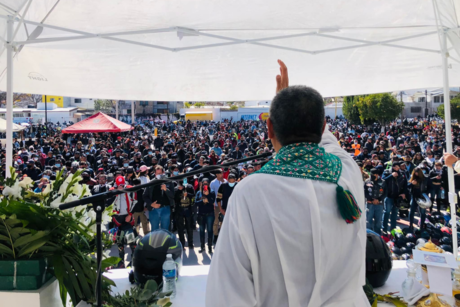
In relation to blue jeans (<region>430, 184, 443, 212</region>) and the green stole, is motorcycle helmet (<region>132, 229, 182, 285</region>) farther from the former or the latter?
blue jeans (<region>430, 184, 443, 212</region>)

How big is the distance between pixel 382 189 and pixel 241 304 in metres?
7.86

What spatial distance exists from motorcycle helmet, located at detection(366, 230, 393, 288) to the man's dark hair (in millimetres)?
1582

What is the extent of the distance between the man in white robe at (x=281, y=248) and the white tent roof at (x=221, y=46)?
3.48m

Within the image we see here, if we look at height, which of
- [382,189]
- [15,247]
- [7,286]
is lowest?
[382,189]

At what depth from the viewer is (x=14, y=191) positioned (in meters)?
2.16

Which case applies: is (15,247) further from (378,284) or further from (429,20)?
(429,20)

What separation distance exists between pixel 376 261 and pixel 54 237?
6.48ft

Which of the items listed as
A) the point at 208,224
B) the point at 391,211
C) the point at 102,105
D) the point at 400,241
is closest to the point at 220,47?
the point at 208,224

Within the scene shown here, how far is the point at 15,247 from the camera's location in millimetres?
2018

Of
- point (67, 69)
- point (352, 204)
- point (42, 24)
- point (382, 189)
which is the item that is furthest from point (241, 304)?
point (382, 189)

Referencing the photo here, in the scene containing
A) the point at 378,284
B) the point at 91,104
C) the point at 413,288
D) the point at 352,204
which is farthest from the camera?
the point at 91,104

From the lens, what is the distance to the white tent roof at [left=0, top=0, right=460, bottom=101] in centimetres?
420

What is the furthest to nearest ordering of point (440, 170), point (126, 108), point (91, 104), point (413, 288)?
point (126, 108)
point (91, 104)
point (440, 170)
point (413, 288)

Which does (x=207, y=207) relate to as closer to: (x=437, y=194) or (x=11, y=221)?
(x=11, y=221)
